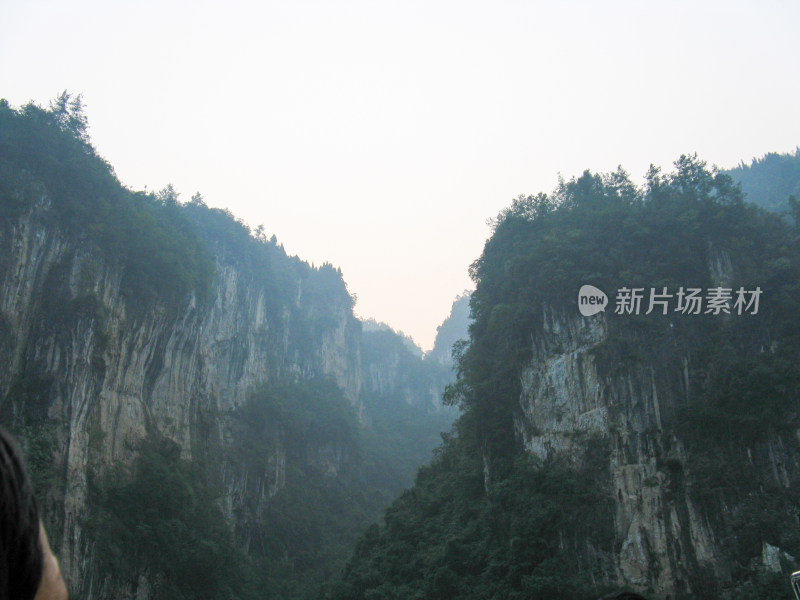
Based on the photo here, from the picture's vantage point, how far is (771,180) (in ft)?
133

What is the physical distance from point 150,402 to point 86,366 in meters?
4.64

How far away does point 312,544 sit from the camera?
2920 cm

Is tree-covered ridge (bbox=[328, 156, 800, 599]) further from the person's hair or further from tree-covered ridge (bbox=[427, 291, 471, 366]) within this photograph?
tree-covered ridge (bbox=[427, 291, 471, 366])

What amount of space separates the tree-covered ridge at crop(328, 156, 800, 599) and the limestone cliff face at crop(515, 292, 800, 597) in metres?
0.10

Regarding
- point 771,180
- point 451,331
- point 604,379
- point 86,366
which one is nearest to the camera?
point 604,379

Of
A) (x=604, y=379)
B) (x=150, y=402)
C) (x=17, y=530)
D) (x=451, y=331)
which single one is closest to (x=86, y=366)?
(x=150, y=402)

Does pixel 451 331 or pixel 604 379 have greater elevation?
pixel 451 331

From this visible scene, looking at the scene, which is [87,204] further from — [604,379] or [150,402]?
[604,379]

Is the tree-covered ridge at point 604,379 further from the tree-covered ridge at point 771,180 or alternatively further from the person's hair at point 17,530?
the person's hair at point 17,530

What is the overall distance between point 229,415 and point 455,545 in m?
16.9

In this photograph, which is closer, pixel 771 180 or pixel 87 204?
pixel 87 204

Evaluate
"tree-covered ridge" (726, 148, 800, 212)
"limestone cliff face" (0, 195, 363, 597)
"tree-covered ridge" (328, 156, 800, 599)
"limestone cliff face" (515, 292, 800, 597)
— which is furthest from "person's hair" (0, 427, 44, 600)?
"tree-covered ridge" (726, 148, 800, 212)

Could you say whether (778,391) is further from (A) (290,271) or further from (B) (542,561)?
(A) (290,271)

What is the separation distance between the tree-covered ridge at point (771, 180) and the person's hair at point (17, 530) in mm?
32689
